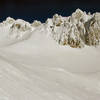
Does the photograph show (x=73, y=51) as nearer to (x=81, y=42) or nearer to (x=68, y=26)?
(x=81, y=42)

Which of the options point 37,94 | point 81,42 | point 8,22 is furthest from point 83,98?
point 8,22

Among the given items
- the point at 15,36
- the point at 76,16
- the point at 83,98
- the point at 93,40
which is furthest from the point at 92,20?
the point at 83,98

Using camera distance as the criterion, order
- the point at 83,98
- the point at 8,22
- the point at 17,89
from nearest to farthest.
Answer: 1. the point at 17,89
2. the point at 83,98
3. the point at 8,22

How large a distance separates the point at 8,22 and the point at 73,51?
71443 mm

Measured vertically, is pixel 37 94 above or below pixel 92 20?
below

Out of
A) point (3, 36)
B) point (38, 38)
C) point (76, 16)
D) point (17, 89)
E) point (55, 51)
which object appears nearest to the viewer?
point (17, 89)

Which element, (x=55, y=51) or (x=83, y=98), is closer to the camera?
(x=83, y=98)

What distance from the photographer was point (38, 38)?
202ft

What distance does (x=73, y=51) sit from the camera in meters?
51.5

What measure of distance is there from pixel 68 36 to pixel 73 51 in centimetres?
990

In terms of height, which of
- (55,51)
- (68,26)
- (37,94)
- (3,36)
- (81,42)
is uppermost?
(3,36)

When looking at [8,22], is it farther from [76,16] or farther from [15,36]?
[76,16]

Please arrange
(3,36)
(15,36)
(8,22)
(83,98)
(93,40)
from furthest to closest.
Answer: (8,22)
(3,36)
(15,36)
(93,40)
(83,98)

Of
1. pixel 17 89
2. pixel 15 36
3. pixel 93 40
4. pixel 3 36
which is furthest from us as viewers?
pixel 3 36
